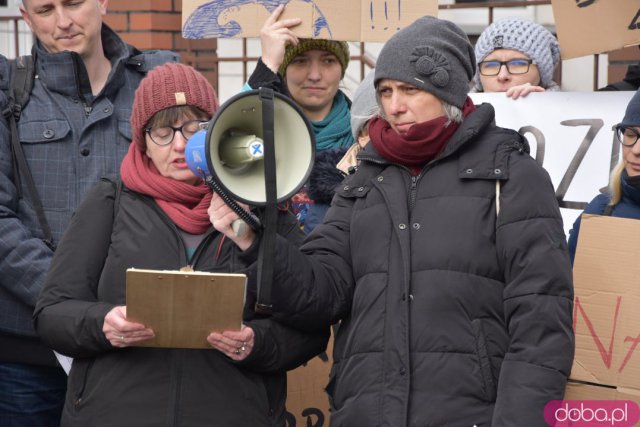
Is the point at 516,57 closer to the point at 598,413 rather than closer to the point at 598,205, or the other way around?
the point at 598,205

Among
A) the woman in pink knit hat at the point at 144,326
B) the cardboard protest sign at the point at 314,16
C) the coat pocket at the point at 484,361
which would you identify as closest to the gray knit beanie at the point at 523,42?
the cardboard protest sign at the point at 314,16

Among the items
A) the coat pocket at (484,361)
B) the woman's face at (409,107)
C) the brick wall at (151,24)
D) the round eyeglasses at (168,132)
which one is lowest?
the coat pocket at (484,361)

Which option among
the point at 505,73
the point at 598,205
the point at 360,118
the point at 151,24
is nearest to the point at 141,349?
the point at 360,118

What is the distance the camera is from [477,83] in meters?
4.70

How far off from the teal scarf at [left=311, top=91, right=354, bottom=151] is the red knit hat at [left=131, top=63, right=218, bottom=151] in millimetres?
1098

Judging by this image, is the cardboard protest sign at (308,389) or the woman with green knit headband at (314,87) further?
the woman with green knit headband at (314,87)

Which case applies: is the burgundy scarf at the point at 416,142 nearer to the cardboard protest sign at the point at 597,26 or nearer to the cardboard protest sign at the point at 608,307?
the cardboard protest sign at the point at 608,307

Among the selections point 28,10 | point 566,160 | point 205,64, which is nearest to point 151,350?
point 28,10

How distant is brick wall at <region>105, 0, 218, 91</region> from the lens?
7.25 m

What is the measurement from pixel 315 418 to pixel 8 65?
1740 millimetres

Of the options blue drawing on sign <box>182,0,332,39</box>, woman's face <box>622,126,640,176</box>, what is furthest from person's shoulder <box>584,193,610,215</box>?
blue drawing on sign <box>182,0,332,39</box>

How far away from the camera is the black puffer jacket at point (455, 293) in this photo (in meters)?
2.93

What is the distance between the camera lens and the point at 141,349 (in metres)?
3.35

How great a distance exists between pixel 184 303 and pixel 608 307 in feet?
4.09
